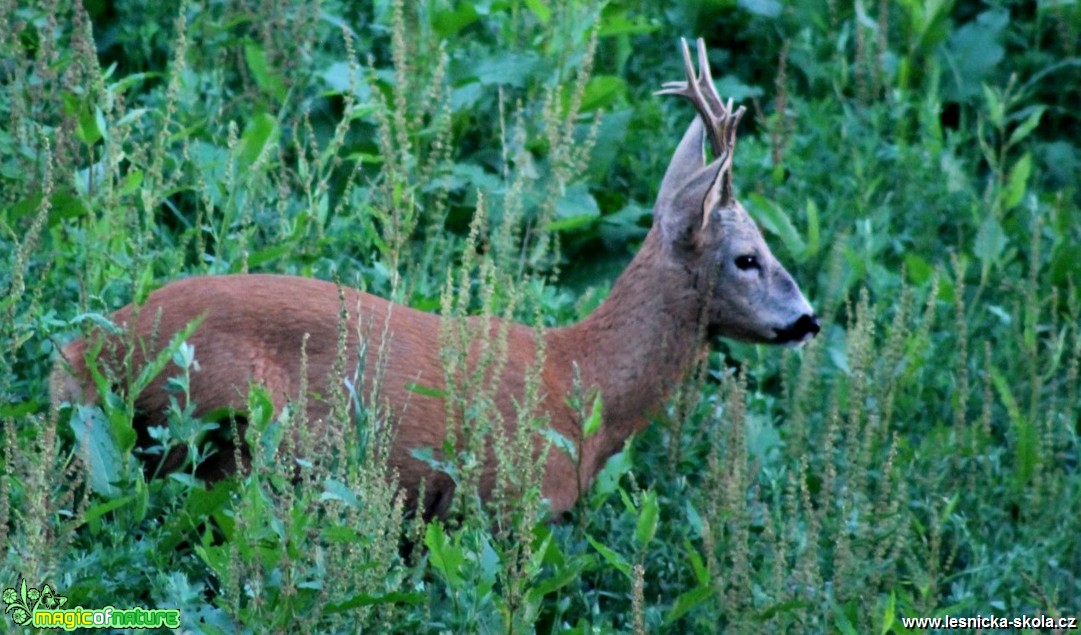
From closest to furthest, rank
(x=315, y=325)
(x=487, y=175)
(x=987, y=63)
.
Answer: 1. (x=315, y=325)
2. (x=487, y=175)
3. (x=987, y=63)

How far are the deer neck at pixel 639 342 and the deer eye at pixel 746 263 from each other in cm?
15

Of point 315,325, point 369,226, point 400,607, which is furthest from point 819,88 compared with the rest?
point 400,607

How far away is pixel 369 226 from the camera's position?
5.94 meters

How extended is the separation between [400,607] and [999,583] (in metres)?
2.00

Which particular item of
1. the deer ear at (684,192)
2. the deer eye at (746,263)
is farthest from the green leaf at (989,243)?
the deer ear at (684,192)

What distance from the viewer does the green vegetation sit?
4.38 m

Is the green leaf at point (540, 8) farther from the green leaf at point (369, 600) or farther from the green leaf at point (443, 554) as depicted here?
the green leaf at point (369, 600)

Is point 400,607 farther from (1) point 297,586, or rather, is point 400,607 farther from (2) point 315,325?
(2) point 315,325

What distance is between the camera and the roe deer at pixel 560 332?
496cm

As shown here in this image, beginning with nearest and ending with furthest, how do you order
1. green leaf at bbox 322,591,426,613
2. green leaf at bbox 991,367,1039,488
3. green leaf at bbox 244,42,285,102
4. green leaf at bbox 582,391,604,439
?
green leaf at bbox 322,591,426,613 < green leaf at bbox 582,391,604,439 < green leaf at bbox 991,367,1039,488 < green leaf at bbox 244,42,285,102

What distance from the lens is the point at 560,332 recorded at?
5.71 m

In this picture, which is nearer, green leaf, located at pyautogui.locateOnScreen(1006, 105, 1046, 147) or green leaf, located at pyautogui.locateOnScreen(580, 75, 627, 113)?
green leaf, located at pyautogui.locateOnScreen(580, 75, 627, 113)

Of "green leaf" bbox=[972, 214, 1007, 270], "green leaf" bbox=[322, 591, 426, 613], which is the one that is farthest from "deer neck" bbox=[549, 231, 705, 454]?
"green leaf" bbox=[972, 214, 1007, 270]

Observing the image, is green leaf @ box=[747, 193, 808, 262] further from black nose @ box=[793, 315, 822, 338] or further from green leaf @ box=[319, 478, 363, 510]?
green leaf @ box=[319, 478, 363, 510]
